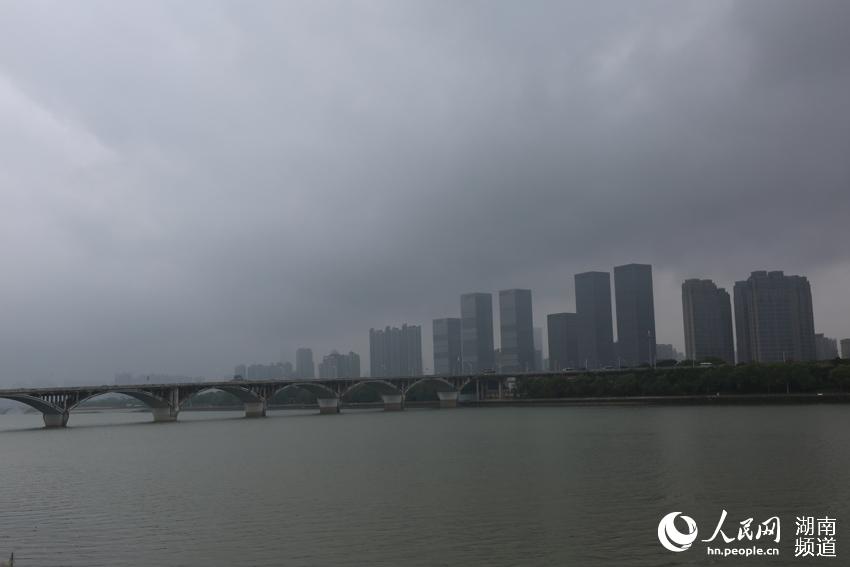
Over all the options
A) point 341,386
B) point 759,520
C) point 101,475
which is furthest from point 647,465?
point 341,386

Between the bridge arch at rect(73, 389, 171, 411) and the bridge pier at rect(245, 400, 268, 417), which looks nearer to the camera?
the bridge arch at rect(73, 389, 171, 411)

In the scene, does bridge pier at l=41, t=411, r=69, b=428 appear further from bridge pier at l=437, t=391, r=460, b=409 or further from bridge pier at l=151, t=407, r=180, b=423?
bridge pier at l=437, t=391, r=460, b=409

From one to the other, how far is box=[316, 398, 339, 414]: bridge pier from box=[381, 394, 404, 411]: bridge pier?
14.1 metres

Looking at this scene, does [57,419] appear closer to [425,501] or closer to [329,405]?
[329,405]

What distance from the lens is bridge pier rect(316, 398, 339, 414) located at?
447 ft

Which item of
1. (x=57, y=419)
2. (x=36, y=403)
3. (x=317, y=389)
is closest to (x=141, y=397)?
(x=57, y=419)

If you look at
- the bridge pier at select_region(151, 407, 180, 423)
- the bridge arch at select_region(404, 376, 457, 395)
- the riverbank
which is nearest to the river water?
the riverbank

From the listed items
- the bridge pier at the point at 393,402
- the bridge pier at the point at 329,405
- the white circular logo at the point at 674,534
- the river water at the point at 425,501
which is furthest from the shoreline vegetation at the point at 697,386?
the white circular logo at the point at 674,534

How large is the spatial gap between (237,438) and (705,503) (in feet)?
165

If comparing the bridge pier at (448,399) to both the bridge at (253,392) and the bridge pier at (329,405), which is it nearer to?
the bridge at (253,392)

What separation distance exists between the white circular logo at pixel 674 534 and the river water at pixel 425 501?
0.94 ft

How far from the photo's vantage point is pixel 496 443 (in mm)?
51438

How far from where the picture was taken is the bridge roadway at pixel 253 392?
9921 centimetres

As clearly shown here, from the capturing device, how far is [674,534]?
65.9 feet
